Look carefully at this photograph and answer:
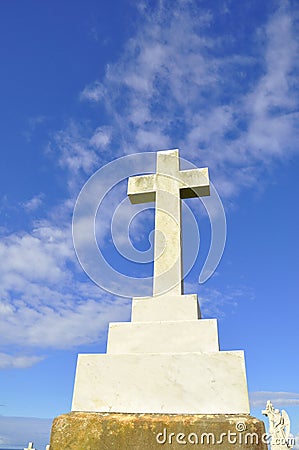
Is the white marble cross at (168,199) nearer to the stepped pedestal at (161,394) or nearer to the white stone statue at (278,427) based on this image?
the stepped pedestal at (161,394)

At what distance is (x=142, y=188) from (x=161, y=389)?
256cm

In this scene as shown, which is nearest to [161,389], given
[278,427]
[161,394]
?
[161,394]

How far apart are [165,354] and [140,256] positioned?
1.37 meters

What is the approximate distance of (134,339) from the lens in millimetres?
3543

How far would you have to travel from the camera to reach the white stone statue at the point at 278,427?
1209 centimetres

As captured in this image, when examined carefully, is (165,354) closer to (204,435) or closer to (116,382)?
(116,382)

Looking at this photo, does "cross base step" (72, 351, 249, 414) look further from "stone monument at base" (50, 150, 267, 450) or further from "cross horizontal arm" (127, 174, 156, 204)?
"cross horizontal arm" (127, 174, 156, 204)

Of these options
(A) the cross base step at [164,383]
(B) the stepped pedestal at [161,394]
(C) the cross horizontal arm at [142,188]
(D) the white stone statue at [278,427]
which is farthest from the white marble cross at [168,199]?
(D) the white stone statue at [278,427]

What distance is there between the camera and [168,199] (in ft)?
15.1

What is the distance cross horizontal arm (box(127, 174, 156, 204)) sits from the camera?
15.6 feet

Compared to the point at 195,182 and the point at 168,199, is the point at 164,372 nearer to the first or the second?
the point at 168,199

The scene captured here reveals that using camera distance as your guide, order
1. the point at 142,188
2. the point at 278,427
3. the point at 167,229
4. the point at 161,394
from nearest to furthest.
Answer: the point at 161,394, the point at 167,229, the point at 142,188, the point at 278,427

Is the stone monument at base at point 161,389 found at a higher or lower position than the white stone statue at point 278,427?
lower

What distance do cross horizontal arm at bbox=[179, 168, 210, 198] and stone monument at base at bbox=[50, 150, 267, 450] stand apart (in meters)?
1.39
